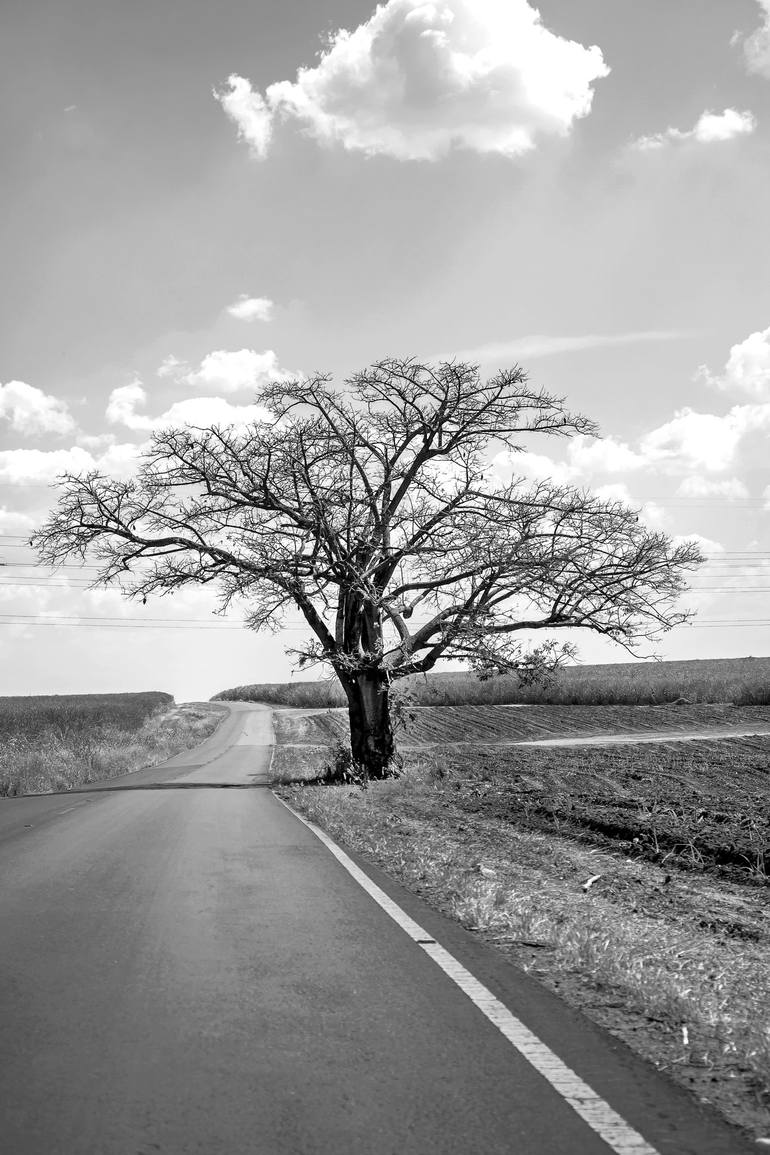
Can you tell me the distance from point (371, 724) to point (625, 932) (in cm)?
1634

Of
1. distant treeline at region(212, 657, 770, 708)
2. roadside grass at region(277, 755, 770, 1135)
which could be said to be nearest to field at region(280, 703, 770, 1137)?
roadside grass at region(277, 755, 770, 1135)

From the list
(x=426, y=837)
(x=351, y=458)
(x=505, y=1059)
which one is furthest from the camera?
(x=351, y=458)

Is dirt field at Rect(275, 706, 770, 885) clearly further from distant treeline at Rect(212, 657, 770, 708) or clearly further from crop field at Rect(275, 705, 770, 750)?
distant treeline at Rect(212, 657, 770, 708)

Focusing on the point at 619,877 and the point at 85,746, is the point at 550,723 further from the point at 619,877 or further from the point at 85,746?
the point at 619,877

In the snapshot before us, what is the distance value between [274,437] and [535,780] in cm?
952

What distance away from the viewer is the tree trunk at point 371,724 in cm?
2423

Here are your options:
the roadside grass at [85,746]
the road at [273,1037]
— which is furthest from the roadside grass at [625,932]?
the roadside grass at [85,746]

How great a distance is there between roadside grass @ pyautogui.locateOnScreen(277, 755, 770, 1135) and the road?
0.99ft

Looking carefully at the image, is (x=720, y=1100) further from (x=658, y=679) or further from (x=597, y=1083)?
(x=658, y=679)

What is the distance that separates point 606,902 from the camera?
371 inches

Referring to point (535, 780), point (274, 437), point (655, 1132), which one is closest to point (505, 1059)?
point (655, 1132)

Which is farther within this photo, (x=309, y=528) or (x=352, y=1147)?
(x=309, y=528)

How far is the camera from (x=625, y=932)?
808 centimetres

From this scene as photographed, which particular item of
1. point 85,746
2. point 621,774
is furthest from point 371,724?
point 85,746
